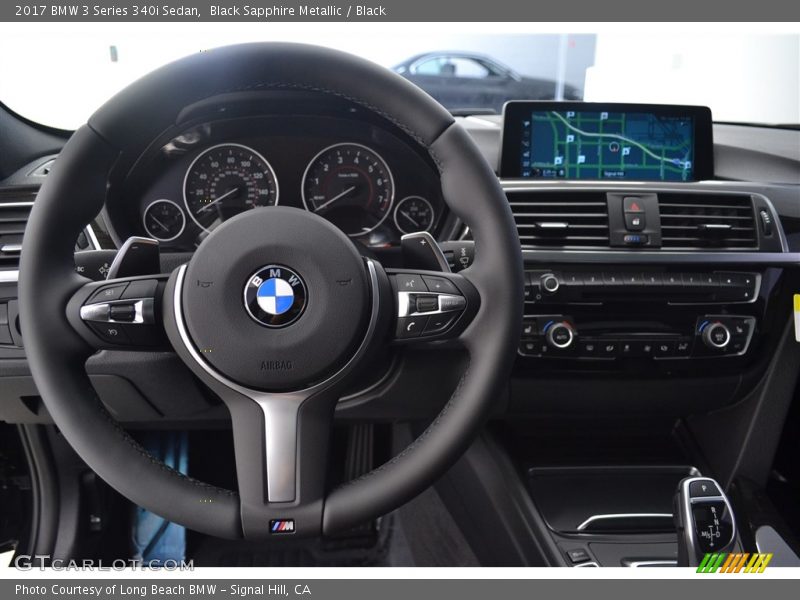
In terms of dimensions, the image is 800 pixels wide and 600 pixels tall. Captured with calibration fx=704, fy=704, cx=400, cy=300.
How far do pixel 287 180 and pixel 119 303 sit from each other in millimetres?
678

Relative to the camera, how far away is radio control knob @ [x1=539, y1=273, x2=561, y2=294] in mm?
1514

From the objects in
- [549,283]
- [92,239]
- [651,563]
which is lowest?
[651,563]

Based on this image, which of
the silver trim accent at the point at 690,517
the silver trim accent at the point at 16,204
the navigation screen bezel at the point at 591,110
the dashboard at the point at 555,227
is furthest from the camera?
the navigation screen bezel at the point at 591,110

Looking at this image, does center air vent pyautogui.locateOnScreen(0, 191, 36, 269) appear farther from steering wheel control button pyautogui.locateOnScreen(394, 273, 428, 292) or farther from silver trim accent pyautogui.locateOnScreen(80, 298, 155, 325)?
steering wheel control button pyautogui.locateOnScreen(394, 273, 428, 292)

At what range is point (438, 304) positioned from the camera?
38.9 inches

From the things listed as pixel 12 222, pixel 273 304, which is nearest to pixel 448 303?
pixel 273 304

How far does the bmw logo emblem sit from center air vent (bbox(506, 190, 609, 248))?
72 centimetres

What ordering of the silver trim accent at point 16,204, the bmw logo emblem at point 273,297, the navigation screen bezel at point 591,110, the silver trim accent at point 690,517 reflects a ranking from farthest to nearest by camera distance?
1. the navigation screen bezel at point 591,110
2. the silver trim accent at point 16,204
3. the silver trim accent at point 690,517
4. the bmw logo emblem at point 273,297

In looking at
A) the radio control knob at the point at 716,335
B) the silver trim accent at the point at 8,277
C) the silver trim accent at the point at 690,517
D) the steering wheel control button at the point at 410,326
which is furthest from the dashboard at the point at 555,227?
the steering wheel control button at the point at 410,326

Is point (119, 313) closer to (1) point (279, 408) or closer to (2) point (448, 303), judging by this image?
(1) point (279, 408)

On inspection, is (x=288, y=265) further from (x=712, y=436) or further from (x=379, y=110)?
(x=712, y=436)

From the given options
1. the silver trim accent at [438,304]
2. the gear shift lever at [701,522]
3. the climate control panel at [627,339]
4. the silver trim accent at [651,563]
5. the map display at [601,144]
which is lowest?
the silver trim accent at [651,563]

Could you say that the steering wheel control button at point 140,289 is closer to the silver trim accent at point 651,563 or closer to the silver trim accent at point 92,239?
the silver trim accent at point 92,239

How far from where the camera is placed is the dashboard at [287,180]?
1526 mm
